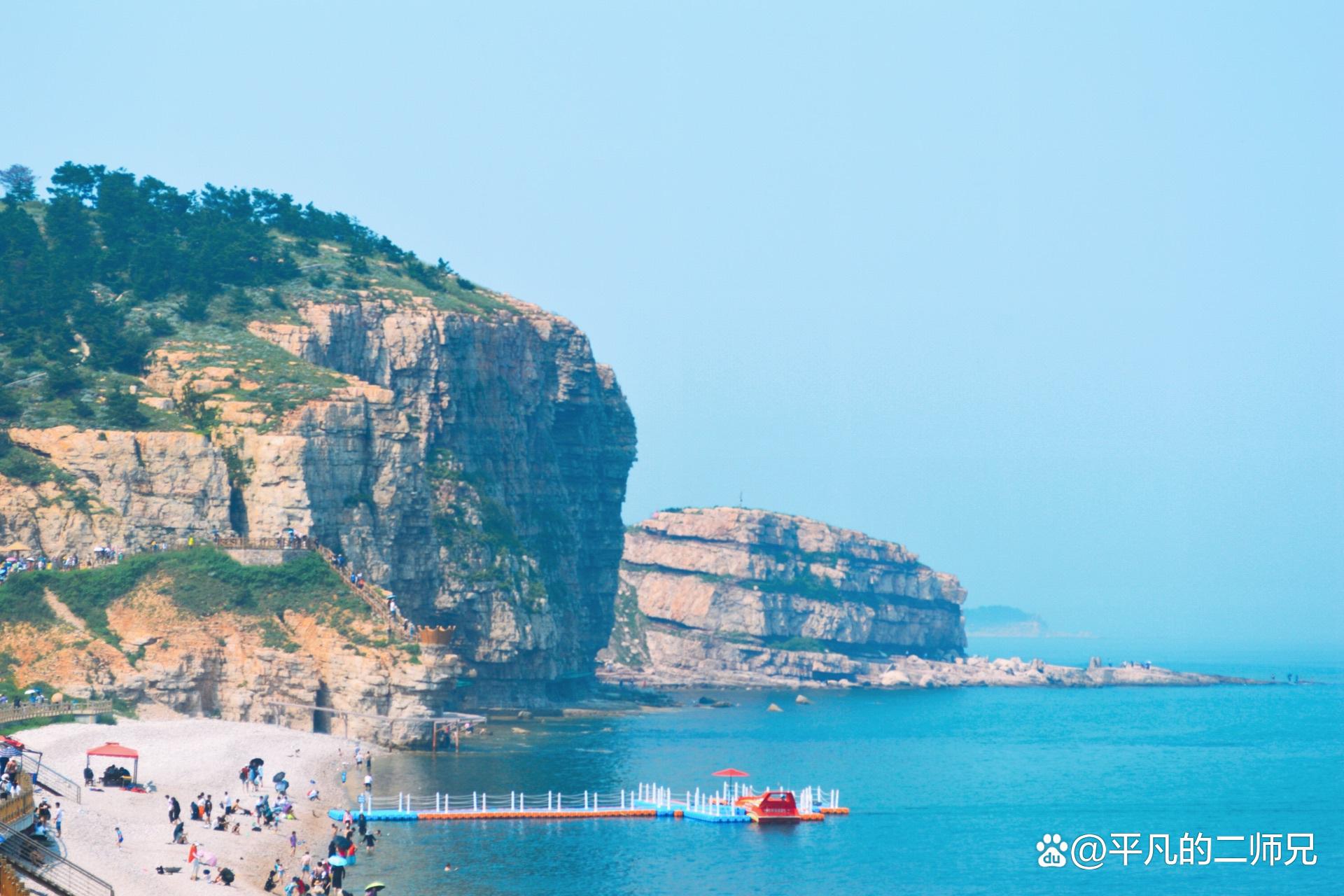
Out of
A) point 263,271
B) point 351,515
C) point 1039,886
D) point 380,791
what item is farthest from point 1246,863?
point 263,271

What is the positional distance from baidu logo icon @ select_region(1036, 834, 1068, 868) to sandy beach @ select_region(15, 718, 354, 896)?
31818mm

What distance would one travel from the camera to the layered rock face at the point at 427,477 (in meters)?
113

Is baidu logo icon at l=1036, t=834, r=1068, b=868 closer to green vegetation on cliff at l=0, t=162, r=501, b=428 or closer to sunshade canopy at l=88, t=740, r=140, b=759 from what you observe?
sunshade canopy at l=88, t=740, r=140, b=759

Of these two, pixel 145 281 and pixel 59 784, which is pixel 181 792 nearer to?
pixel 59 784

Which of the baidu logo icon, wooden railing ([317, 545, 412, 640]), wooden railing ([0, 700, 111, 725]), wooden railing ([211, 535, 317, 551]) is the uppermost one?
wooden railing ([211, 535, 317, 551])

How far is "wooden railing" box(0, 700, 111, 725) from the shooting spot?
88875mm

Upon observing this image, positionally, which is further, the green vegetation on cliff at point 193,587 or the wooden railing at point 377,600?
the wooden railing at point 377,600

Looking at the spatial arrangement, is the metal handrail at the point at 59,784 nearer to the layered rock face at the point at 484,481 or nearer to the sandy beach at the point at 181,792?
the sandy beach at the point at 181,792

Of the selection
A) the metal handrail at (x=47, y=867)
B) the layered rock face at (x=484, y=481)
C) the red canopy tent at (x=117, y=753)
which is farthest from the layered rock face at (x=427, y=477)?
the metal handrail at (x=47, y=867)

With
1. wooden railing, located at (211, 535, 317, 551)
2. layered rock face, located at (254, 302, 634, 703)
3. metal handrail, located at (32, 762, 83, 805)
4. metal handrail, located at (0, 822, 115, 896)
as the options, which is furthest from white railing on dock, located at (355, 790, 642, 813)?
layered rock face, located at (254, 302, 634, 703)

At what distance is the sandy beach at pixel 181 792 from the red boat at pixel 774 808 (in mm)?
20411

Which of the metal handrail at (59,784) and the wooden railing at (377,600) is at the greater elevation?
the wooden railing at (377,600)

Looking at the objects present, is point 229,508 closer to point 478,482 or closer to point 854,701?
point 478,482

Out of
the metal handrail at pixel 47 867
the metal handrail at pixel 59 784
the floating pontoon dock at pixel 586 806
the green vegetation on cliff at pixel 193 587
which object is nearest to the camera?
the metal handrail at pixel 47 867
